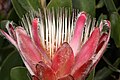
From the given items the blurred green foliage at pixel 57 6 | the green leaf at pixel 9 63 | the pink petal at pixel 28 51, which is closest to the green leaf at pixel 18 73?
the blurred green foliage at pixel 57 6

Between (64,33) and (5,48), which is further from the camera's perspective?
(5,48)

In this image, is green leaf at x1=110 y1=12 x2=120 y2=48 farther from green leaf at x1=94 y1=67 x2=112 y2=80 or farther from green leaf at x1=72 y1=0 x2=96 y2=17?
green leaf at x1=94 y1=67 x2=112 y2=80

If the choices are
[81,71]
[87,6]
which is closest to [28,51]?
[81,71]

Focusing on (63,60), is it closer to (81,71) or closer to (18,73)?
(81,71)

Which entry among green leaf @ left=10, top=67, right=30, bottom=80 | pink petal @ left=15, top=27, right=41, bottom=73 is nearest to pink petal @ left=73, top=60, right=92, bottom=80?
pink petal @ left=15, top=27, right=41, bottom=73

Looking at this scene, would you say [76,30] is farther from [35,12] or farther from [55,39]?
[35,12]

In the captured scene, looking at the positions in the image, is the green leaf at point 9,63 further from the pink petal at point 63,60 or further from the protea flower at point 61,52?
the pink petal at point 63,60

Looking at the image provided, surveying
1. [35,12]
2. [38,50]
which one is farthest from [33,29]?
[35,12]
